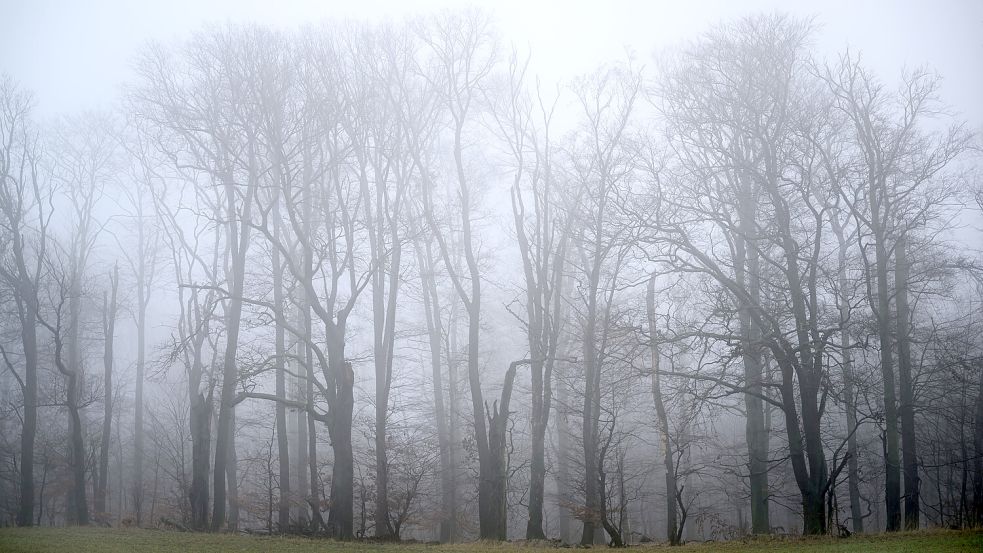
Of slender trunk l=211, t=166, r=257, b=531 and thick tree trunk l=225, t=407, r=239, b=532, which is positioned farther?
thick tree trunk l=225, t=407, r=239, b=532

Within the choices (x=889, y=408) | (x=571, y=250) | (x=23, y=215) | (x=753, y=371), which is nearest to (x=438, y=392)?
(x=571, y=250)

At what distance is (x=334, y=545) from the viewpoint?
467 inches

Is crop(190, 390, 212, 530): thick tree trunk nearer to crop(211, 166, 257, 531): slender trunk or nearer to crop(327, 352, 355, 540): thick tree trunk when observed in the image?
crop(211, 166, 257, 531): slender trunk

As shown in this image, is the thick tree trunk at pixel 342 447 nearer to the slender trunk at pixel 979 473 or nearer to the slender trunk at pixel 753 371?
the slender trunk at pixel 753 371

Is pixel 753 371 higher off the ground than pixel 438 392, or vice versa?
pixel 753 371

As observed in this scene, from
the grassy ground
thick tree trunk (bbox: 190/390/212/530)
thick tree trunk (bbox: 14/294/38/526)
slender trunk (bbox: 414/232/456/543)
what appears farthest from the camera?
slender trunk (bbox: 414/232/456/543)

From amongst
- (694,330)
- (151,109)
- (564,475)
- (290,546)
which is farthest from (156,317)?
(694,330)

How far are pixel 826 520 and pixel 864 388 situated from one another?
2.66m

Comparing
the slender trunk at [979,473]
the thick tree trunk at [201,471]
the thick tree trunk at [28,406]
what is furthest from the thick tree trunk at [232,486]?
the slender trunk at [979,473]

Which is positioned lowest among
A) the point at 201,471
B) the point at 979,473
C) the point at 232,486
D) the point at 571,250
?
the point at 232,486

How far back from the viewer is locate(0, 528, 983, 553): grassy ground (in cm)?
911

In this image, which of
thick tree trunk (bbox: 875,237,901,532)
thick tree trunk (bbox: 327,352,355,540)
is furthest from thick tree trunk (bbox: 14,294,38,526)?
thick tree trunk (bbox: 875,237,901,532)

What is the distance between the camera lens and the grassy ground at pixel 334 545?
911 cm

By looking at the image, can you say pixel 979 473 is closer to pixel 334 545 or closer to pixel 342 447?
pixel 334 545
